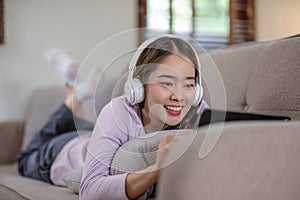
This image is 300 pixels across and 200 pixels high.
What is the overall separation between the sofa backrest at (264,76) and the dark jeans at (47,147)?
1.79 feet

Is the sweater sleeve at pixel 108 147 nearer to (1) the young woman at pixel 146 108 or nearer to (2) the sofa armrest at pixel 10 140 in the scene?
(1) the young woman at pixel 146 108

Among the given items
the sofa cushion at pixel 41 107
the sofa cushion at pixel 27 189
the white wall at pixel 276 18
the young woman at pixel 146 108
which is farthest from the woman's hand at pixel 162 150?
the white wall at pixel 276 18

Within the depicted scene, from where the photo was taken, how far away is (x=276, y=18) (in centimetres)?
289

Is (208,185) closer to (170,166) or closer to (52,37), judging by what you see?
(170,166)

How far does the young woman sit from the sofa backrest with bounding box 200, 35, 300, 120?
33cm

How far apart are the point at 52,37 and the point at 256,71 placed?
162cm

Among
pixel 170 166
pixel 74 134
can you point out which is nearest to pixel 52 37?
pixel 74 134

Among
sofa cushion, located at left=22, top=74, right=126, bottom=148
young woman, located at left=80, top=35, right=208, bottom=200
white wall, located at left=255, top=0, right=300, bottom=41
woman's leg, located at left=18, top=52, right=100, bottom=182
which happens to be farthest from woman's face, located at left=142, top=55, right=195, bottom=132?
white wall, located at left=255, top=0, right=300, bottom=41

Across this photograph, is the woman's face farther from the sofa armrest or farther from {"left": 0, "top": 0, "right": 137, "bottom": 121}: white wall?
{"left": 0, "top": 0, "right": 137, "bottom": 121}: white wall

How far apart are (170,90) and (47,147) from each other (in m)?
1.24

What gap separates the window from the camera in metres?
2.90

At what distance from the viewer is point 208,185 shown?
73 centimetres

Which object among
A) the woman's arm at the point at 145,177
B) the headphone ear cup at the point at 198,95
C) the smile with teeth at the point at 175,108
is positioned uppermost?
the headphone ear cup at the point at 198,95

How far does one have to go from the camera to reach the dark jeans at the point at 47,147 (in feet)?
6.17
